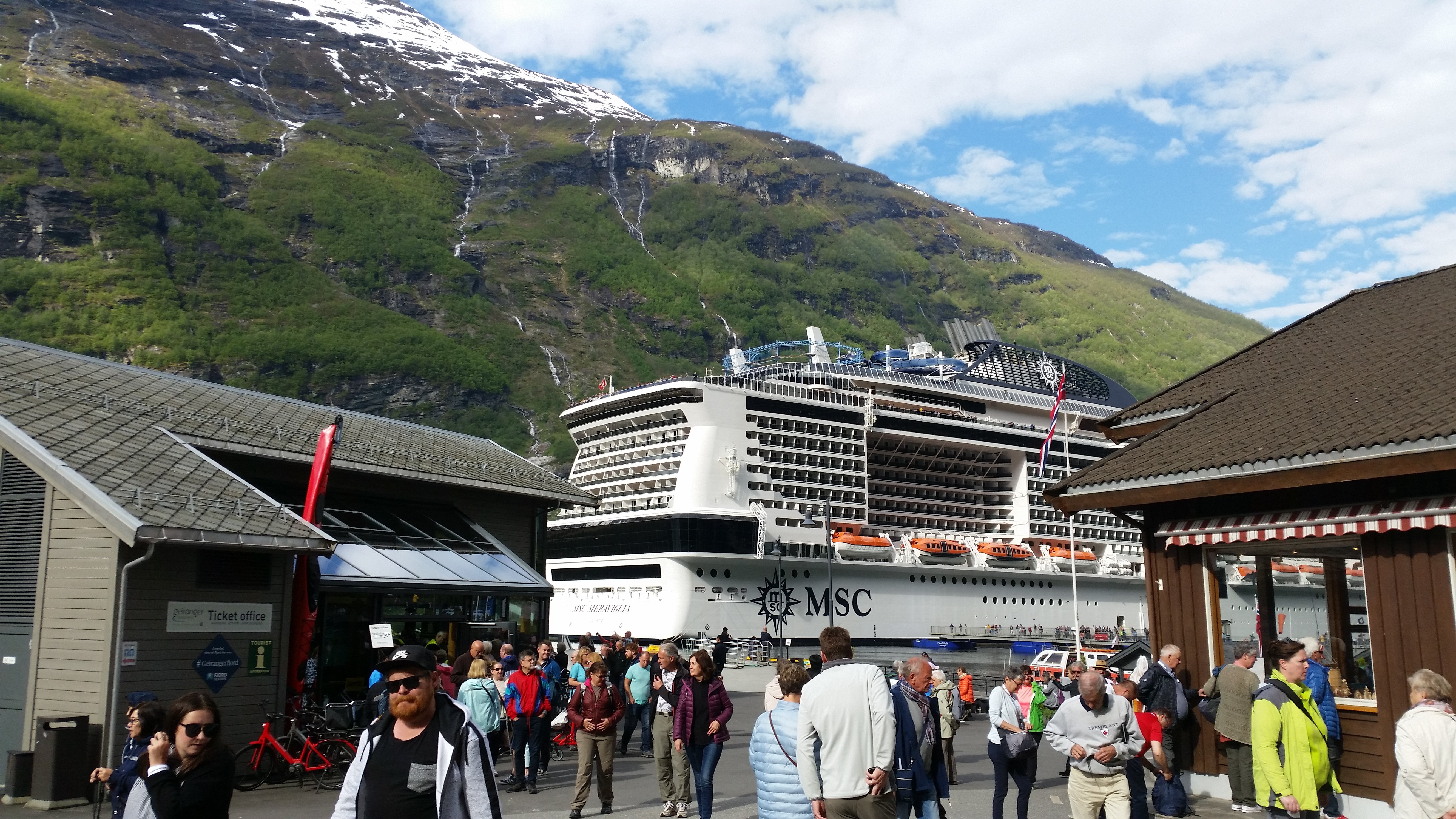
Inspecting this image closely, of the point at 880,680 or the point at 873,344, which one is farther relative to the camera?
the point at 873,344

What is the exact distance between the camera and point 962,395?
217ft

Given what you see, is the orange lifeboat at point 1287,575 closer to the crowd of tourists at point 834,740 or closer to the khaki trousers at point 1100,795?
the crowd of tourists at point 834,740

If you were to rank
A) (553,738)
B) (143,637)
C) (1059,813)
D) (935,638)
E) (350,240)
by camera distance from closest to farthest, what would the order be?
(1059,813) < (143,637) < (553,738) < (935,638) < (350,240)

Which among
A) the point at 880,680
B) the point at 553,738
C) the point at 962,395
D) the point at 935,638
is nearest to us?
the point at 880,680

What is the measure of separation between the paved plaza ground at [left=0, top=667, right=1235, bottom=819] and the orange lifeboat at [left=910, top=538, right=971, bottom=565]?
3851 centimetres

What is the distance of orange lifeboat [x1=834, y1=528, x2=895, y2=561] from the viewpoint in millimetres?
52375

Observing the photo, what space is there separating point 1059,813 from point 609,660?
28.5ft

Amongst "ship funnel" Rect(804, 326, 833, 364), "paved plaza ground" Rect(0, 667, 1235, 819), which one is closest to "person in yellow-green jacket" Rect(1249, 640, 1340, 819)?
"paved plaza ground" Rect(0, 667, 1235, 819)

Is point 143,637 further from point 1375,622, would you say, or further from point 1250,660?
point 1375,622

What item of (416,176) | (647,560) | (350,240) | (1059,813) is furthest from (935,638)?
(416,176)

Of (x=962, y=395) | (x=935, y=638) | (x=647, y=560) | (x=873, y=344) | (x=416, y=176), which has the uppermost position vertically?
(x=416, y=176)

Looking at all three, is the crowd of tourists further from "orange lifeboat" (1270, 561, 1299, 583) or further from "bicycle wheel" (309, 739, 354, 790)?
"orange lifeboat" (1270, 561, 1299, 583)

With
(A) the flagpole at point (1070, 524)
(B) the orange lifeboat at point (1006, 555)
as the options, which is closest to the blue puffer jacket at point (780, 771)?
(A) the flagpole at point (1070, 524)

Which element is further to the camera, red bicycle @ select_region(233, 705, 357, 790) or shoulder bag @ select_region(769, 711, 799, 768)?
red bicycle @ select_region(233, 705, 357, 790)
